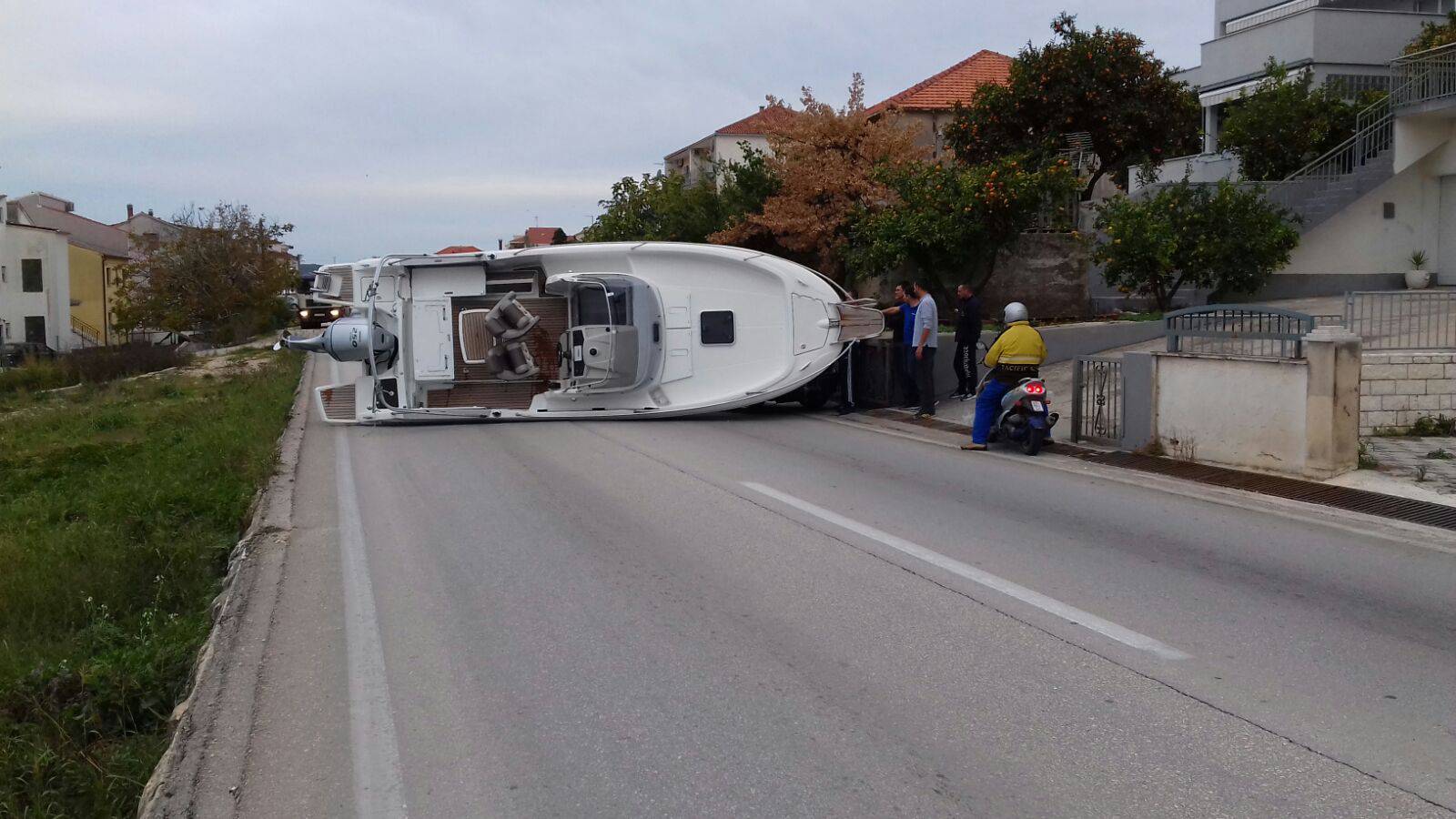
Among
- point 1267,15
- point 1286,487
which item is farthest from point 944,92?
point 1286,487

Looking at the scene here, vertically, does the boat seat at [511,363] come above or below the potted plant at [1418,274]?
below

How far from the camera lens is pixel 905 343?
55.9ft

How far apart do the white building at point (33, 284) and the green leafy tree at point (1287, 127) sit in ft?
173

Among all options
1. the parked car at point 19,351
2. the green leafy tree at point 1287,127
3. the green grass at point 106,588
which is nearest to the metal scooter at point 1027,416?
the green grass at point 106,588

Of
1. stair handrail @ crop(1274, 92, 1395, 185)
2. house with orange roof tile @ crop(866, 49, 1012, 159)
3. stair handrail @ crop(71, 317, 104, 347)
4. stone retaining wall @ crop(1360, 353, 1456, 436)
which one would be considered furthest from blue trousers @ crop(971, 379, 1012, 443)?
stair handrail @ crop(71, 317, 104, 347)

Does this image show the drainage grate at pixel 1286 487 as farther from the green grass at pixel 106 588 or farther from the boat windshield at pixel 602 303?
the green grass at pixel 106 588

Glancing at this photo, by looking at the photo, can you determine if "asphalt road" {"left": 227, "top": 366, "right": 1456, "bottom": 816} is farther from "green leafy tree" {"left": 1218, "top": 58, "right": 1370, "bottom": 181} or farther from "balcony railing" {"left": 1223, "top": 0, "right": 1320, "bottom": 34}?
"balcony railing" {"left": 1223, "top": 0, "right": 1320, "bottom": 34}

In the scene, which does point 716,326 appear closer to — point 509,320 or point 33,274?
point 509,320

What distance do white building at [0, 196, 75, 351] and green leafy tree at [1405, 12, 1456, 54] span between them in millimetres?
55940

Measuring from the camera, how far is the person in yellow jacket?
42.1 ft

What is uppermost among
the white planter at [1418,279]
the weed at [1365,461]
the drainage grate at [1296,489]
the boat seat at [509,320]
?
the white planter at [1418,279]

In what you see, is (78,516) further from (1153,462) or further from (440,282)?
(1153,462)

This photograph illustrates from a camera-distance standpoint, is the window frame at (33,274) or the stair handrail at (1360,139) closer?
the stair handrail at (1360,139)

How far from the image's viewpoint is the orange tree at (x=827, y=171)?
25078 mm
